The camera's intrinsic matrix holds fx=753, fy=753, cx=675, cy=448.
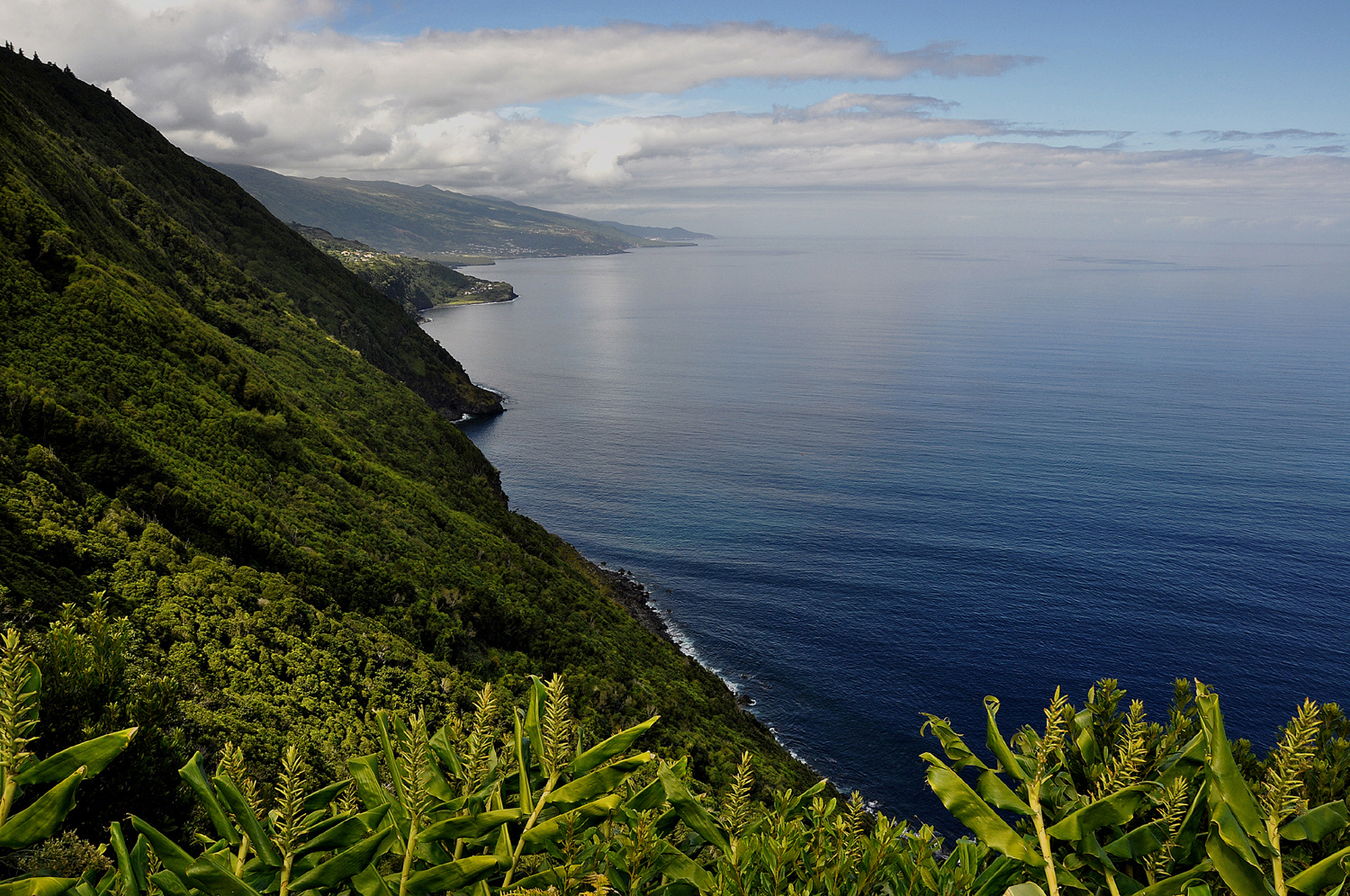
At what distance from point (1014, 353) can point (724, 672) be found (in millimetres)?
145337

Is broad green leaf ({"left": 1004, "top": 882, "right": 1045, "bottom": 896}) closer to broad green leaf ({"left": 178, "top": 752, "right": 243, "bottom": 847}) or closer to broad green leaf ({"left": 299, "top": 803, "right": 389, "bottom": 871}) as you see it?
broad green leaf ({"left": 299, "top": 803, "right": 389, "bottom": 871})

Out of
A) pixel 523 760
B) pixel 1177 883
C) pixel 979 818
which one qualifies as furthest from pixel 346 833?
pixel 1177 883

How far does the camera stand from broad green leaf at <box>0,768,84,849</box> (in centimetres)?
300

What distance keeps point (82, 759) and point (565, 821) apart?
2.10 meters

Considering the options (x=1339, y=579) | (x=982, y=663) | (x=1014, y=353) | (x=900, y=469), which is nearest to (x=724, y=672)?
(x=982, y=663)

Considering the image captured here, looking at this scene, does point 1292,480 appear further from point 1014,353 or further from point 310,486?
point 310,486

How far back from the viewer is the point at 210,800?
345cm

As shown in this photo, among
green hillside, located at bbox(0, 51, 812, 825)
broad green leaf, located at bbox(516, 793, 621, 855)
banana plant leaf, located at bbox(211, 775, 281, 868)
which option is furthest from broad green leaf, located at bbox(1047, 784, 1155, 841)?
green hillside, located at bbox(0, 51, 812, 825)

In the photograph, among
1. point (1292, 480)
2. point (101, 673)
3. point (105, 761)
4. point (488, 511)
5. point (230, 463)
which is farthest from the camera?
point (1292, 480)

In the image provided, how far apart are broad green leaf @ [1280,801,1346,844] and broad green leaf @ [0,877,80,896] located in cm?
541

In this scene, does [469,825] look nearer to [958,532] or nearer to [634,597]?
[634,597]

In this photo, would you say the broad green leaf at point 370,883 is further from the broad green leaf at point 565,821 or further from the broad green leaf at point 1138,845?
the broad green leaf at point 1138,845

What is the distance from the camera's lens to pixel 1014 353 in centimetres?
A: 17850

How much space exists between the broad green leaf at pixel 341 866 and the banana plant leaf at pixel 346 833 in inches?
4.2
